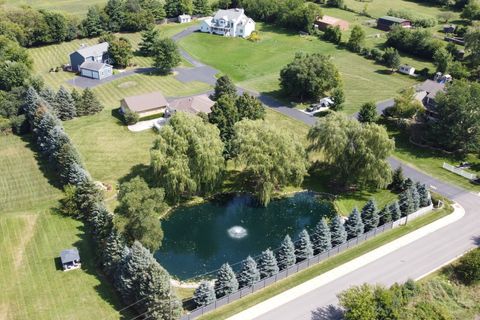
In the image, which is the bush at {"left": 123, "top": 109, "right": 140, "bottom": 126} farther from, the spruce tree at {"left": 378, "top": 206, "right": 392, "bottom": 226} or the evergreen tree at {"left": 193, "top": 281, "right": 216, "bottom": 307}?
the spruce tree at {"left": 378, "top": 206, "right": 392, "bottom": 226}

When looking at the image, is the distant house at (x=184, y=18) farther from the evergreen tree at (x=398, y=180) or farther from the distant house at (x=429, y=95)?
the evergreen tree at (x=398, y=180)

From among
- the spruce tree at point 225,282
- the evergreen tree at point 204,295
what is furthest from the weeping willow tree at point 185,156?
the evergreen tree at point 204,295

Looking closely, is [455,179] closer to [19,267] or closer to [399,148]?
[399,148]

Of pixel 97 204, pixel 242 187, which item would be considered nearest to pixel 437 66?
pixel 242 187

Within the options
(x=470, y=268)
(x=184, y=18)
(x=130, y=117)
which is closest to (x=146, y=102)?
(x=130, y=117)

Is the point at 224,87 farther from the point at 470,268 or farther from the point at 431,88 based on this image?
the point at 470,268

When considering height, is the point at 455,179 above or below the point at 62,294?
above
